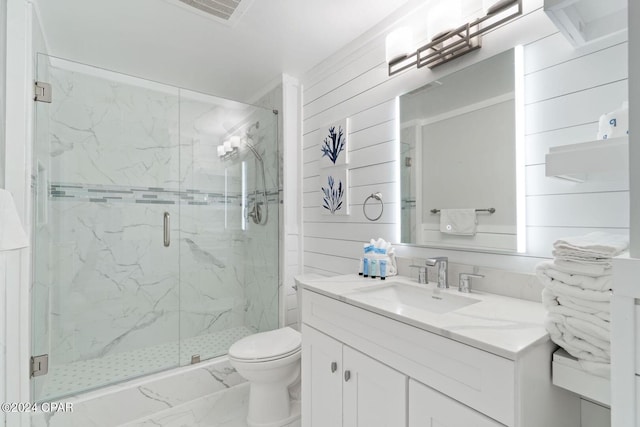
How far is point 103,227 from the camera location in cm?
234

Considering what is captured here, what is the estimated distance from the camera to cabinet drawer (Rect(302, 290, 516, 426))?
78cm

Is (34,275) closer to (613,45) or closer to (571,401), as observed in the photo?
(571,401)

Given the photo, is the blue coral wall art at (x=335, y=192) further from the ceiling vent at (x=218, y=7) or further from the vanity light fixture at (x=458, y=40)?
the ceiling vent at (x=218, y=7)

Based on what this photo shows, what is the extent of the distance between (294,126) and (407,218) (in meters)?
1.37

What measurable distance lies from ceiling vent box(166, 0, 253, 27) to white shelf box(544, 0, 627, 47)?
146cm

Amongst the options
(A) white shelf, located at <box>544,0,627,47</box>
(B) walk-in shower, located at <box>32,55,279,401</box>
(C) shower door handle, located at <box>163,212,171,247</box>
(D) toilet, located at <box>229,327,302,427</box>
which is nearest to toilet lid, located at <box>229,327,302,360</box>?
(D) toilet, located at <box>229,327,302,427</box>

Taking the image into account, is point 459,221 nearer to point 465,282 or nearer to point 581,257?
point 465,282

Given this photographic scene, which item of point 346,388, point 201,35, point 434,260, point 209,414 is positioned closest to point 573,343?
point 434,260

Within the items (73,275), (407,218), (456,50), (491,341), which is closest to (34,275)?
(73,275)

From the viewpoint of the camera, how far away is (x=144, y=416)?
6.27ft

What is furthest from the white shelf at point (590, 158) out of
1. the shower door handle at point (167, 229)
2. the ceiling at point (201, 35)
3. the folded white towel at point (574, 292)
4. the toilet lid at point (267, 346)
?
the shower door handle at point (167, 229)

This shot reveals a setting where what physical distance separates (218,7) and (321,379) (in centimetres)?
Result: 204

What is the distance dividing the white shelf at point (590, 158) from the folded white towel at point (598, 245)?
0.62 feet

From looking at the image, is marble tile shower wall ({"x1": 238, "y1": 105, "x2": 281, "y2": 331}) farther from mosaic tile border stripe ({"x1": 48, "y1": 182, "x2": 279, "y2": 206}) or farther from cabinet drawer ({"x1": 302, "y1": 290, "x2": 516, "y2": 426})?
cabinet drawer ({"x1": 302, "y1": 290, "x2": 516, "y2": 426})
